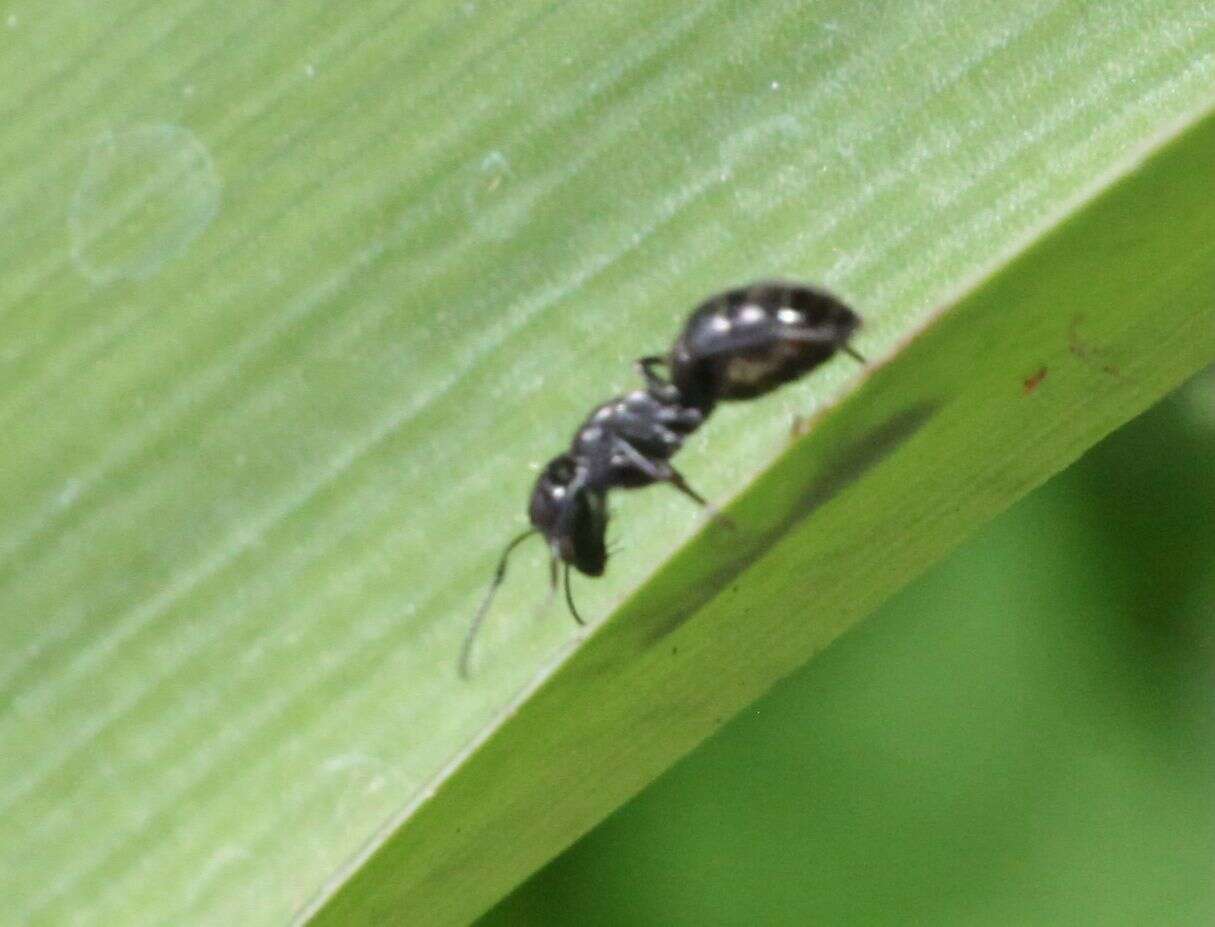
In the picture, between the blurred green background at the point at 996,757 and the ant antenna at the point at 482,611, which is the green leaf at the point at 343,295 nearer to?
the ant antenna at the point at 482,611

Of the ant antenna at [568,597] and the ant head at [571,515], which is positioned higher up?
the ant head at [571,515]

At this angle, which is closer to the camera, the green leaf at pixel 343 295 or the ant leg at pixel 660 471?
the green leaf at pixel 343 295

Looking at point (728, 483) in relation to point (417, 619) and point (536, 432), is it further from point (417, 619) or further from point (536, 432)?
point (417, 619)

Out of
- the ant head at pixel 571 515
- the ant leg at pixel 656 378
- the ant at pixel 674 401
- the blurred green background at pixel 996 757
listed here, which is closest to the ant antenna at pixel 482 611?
the ant at pixel 674 401

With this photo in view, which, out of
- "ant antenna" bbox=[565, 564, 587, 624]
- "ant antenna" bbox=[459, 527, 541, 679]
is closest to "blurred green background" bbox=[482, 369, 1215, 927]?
"ant antenna" bbox=[565, 564, 587, 624]

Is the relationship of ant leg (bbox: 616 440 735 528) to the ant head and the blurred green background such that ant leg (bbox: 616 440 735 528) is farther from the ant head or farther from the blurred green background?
the blurred green background

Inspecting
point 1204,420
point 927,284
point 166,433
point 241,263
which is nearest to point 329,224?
point 241,263

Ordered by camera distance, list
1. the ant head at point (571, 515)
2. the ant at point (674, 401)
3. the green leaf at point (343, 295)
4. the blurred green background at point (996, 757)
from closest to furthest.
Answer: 1. the green leaf at point (343, 295)
2. the ant at point (674, 401)
3. the ant head at point (571, 515)
4. the blurred green background at point (996, 757)

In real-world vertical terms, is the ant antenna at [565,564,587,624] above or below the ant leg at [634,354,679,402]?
below
